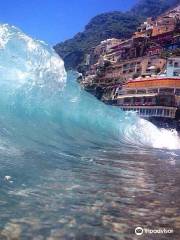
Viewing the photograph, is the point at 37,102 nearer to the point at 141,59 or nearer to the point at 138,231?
the point at 138,231

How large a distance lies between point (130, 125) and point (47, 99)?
35.0 ft

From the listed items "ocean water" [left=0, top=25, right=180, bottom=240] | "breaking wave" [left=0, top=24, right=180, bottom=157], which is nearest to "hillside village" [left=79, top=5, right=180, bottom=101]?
"breaking wave" [left=0, top=24, right=180, bottom=157]

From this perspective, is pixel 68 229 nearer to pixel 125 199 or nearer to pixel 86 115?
pixel 125 199

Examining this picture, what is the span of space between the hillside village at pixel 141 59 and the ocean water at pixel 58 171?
54.4 meters

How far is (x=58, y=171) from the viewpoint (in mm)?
10484

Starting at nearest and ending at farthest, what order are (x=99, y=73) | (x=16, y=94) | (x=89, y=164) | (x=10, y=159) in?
(x=10, y=159) → (x=89, y=164) → (x=16, y=94) → (x=99, y=73)

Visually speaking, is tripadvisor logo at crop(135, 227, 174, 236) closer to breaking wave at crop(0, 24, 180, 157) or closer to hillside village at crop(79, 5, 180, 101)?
breaking wave at crop(0, 24, 180, 157)

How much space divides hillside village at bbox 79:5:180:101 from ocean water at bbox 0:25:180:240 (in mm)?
54370

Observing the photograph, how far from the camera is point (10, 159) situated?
10.7 metres

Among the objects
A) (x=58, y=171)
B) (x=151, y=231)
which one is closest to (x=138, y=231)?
(x=151, y=231)

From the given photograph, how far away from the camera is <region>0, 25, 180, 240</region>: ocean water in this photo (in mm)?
6523

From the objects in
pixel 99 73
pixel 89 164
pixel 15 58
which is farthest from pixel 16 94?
pixel 99 73

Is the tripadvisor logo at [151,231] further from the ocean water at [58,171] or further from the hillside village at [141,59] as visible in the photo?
the hillside village at [141,59]

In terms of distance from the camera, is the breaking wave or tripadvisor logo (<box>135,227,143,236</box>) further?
the breaking wave
